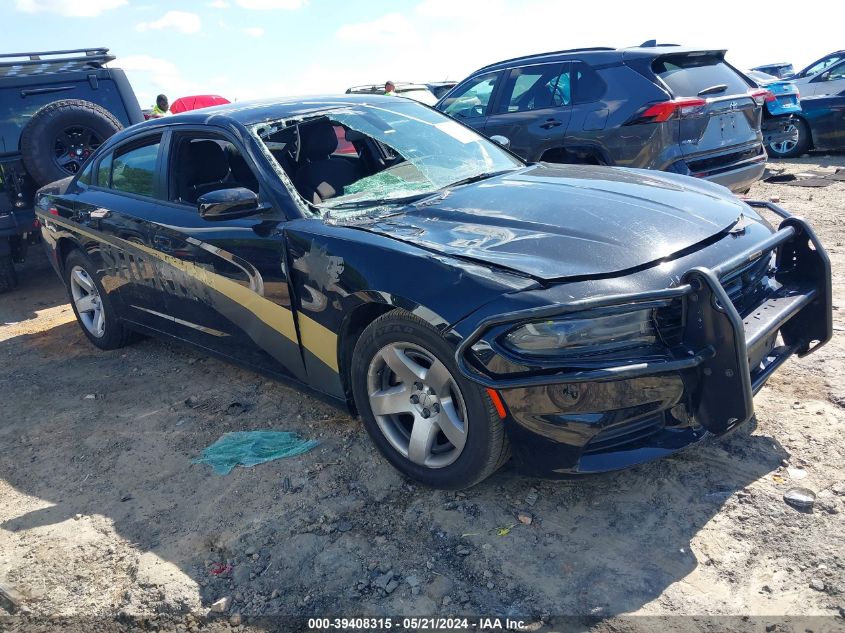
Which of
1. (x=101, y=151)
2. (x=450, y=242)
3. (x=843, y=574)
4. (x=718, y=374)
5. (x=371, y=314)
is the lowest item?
(x=843, y=574)

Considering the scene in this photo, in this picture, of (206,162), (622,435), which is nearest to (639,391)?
(622,435)

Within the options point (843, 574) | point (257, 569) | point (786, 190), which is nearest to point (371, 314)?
point (257, 569)

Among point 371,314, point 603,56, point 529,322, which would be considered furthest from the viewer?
point 603,56

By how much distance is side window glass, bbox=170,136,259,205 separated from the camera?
4320 millimetres

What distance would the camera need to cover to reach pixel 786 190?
912 cm

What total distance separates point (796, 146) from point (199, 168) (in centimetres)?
1036

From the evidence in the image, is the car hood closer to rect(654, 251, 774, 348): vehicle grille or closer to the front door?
rect(654, 251, 774, 348): vehicle grille

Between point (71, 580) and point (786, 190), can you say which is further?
point (786, 190)

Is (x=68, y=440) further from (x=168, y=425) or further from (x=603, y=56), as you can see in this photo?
(x=603, y=56)

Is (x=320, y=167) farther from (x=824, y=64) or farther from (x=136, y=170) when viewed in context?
(x=824, y=64)

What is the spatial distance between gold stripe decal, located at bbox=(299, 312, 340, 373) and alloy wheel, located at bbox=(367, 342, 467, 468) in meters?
0.28

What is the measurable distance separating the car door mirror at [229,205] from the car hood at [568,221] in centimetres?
62

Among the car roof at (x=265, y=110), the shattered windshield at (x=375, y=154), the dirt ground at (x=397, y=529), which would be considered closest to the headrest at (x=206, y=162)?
the car roof at (x=265, y=110)

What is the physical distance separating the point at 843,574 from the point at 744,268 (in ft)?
3.98
